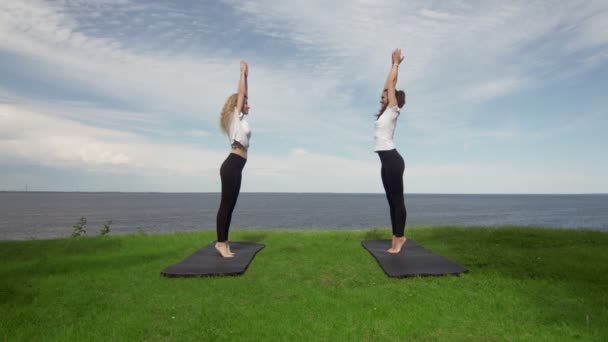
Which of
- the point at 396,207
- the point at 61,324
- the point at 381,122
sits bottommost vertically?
the point at 61,324

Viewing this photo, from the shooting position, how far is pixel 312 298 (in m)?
4.69

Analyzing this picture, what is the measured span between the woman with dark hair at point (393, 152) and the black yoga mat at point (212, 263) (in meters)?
2.77

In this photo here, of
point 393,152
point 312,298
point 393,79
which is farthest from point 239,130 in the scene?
point 312,298

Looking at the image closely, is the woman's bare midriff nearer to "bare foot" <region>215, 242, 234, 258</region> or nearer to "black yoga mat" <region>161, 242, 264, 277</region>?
"bare foot" <region>215, 242, 234, 258</region>

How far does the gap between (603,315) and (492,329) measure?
1293 mm

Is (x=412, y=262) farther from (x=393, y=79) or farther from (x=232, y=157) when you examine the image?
(x=232, y=157)

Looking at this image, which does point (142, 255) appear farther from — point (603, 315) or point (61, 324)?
point (603, 315)

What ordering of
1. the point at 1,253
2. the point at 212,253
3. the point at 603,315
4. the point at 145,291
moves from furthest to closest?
the point at 1,253 < the point at 212,253 < the point at 145,291 < the point at 603,315

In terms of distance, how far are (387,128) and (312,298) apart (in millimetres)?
3762

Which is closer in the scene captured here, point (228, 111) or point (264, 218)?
point (228, 111)

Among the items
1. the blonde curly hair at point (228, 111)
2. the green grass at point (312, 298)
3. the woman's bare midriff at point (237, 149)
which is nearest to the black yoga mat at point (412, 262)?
the green grass at point (312, 298)

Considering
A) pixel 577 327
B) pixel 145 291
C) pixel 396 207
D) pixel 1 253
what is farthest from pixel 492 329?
pixel 1 253

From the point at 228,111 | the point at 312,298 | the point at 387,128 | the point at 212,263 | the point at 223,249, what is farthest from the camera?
the point at 228,111

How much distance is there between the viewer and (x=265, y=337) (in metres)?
3.59
